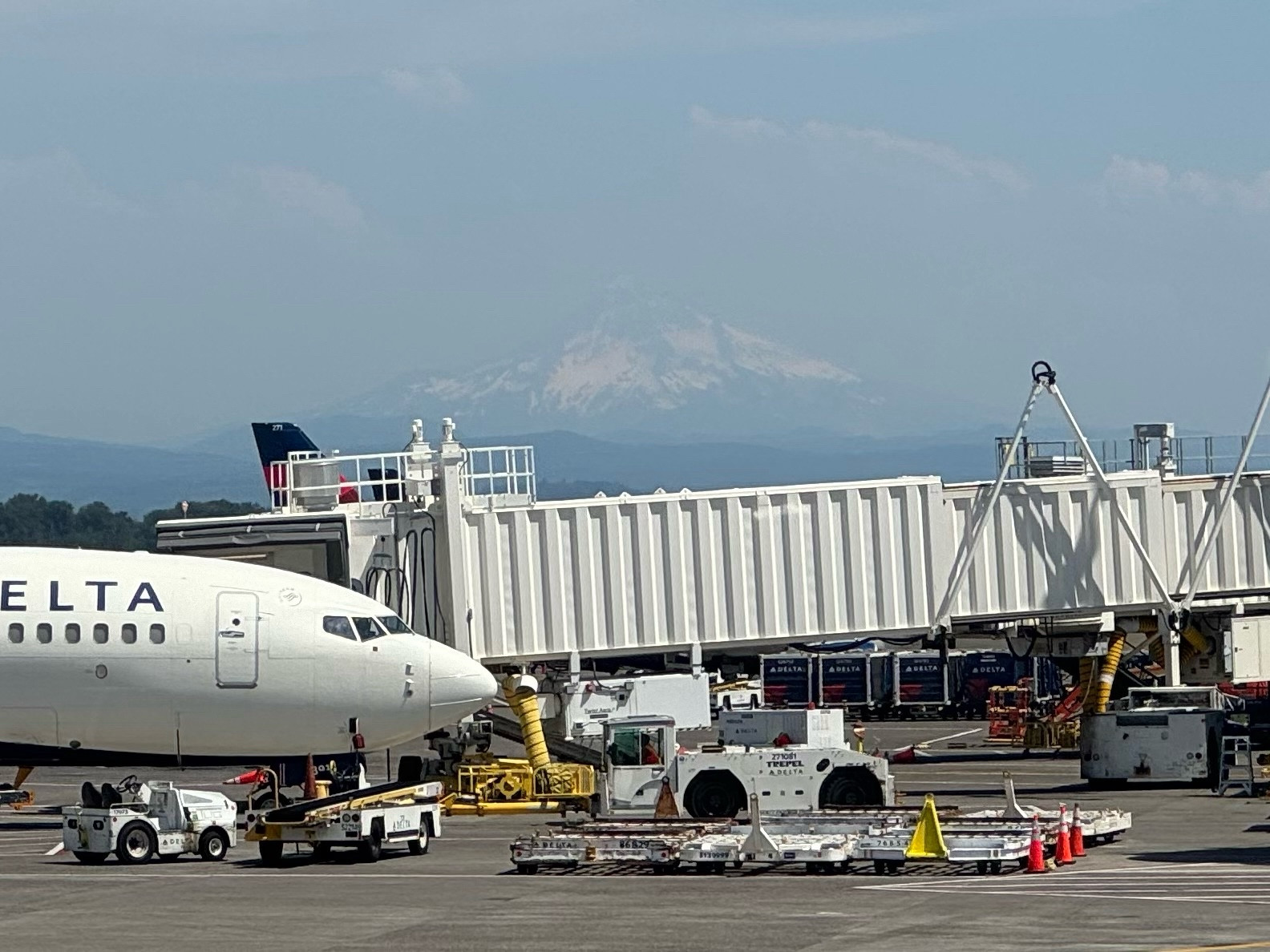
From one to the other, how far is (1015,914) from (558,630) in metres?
21.2


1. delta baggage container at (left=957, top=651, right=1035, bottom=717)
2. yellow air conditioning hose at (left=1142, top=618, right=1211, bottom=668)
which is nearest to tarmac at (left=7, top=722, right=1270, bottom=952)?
yellow air conditioning hose at (left=1142, top=618, right=1211, bottom=668)

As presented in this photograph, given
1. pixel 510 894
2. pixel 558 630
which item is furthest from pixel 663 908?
pixel 558 630

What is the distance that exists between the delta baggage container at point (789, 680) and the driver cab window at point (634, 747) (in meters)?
41.8

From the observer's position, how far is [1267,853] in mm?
35188

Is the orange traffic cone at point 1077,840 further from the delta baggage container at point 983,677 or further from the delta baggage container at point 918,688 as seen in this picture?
the delta baggage container at point 983,677

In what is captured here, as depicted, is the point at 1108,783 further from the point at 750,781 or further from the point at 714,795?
the point at 714,795

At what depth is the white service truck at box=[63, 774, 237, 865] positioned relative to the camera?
3741cm

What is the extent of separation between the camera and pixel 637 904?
30.2m

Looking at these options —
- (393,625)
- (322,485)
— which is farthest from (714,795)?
(322,485)

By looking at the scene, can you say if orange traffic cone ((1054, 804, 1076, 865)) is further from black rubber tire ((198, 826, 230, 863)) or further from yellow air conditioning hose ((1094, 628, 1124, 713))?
yellow air conditioning hose ((1094, 628, 1124, 713))

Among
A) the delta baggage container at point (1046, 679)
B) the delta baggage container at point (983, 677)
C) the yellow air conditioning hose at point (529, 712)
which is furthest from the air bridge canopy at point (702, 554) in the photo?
the delta baggage container at point (983, 677)

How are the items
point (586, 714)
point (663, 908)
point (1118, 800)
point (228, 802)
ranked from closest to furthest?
point (663, 908), point (228, 802), point (1118, 800), point (586, 714)

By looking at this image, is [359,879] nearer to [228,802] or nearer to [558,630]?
[228,802]

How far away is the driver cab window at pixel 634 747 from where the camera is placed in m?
46.2
